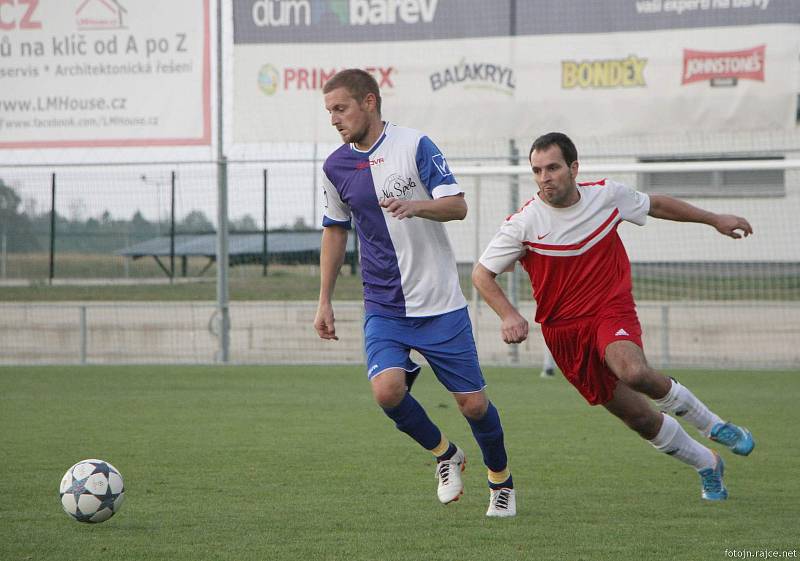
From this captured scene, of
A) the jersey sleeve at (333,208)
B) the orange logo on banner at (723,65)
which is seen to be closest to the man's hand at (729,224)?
the jersey sleeve at (333,208)

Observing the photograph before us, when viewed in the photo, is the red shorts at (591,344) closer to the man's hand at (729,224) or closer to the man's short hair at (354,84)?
the man's hand at (729,224)

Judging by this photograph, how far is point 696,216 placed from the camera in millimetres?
5488

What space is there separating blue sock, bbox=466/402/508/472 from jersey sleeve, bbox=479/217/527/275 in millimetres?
706

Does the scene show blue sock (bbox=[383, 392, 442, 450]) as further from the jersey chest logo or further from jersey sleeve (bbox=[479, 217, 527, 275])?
the jersey chest logo

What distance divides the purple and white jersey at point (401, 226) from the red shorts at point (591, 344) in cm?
55

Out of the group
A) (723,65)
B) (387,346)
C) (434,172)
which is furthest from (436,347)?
(723,65)

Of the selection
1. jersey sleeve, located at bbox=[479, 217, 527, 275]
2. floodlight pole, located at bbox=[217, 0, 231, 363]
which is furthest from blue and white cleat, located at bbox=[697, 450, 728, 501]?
floodlight pole, located at bbox=[217, 0, 231, 363]

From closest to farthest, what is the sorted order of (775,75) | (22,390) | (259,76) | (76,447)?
(76,447), (22,390), (775,75), (259,76)

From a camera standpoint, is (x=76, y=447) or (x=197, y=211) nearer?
(x=76, y=447)

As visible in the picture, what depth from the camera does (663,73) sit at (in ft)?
47.8

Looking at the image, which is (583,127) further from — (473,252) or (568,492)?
(568,492)

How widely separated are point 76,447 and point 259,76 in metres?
8.66

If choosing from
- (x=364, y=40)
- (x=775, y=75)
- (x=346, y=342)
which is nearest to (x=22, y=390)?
(x=346, y=342)

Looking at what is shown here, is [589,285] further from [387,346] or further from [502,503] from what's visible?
[502,503]
